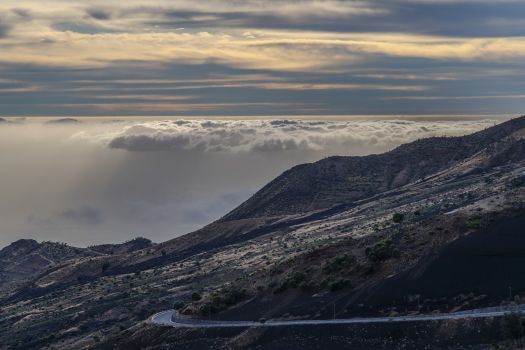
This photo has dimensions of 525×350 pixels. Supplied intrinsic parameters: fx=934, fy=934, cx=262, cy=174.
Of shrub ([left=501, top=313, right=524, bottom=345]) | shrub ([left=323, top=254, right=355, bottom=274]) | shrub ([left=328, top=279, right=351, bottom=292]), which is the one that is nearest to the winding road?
shrub ([left=501, top=313, right=524, bottom=345])

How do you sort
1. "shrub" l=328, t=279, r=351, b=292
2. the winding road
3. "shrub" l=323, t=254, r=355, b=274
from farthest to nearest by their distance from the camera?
"shrub" l=323, t=254, r=355, b=274, "shrub" l=328, t=279, r=351, b=292, the winding road

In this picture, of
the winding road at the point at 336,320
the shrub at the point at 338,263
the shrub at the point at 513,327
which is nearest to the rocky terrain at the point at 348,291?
the shrub at the point at 338,263

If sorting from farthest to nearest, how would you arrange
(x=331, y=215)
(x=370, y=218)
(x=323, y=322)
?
(x=331, y=215) < (x=370, y=218) < (x=323, y=322)

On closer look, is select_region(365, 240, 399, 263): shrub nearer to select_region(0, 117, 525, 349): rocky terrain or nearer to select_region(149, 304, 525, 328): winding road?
select_region(0, 117, 525, 349): rocky terrain

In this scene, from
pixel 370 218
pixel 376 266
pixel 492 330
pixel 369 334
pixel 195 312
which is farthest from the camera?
pixel 370 218

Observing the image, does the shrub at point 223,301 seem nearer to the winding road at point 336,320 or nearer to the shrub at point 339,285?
the winding road at point 336,320

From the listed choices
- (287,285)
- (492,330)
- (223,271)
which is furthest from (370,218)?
(492,330)

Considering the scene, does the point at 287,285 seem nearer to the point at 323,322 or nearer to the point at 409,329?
the point at 323,322

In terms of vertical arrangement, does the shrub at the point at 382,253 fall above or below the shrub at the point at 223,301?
above

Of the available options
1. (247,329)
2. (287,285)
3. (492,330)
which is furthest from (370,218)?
(492,330)

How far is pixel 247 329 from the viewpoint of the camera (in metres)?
83.2

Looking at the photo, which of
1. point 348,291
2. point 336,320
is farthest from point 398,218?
point 336,320

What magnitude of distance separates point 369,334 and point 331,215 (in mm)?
118153

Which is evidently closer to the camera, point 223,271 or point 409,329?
point 409,329
